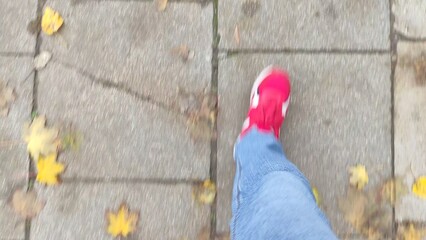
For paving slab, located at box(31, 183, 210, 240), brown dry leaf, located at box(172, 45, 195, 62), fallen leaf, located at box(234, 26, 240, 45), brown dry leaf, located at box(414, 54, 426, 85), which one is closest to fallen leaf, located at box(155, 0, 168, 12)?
brown dry leaf, located at box(172, 45, 195, 62)

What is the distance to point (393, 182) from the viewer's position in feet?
7.88

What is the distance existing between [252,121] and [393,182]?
2.16ft

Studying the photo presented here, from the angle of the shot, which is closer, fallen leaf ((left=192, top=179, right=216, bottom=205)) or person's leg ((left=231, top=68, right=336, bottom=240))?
person's leg ((left=231, top=68, right=336, bottom=240))

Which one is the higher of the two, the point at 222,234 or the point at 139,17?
the point at 139,17

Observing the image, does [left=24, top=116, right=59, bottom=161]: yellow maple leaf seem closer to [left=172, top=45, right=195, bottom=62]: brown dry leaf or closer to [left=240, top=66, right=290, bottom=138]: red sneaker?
[left=172, top=45, right=195, bottom=62]: brown dry leaf

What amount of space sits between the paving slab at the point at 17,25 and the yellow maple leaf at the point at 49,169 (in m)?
0.48

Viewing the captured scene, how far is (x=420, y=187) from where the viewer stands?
2.40 m

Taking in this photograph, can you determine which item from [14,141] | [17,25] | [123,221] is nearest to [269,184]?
[123,221]

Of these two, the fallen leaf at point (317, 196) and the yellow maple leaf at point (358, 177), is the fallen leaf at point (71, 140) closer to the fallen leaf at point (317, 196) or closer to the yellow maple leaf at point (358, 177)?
the fallen leaf at point (317, 196)

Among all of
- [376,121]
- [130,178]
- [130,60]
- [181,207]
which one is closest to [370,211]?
[376,121]

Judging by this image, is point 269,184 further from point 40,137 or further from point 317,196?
point 40,137

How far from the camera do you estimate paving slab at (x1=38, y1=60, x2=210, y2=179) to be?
2.41m

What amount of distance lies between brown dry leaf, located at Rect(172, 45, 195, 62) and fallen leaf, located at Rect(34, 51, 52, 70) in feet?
1.80

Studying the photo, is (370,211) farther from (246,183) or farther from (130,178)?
(130,178)
